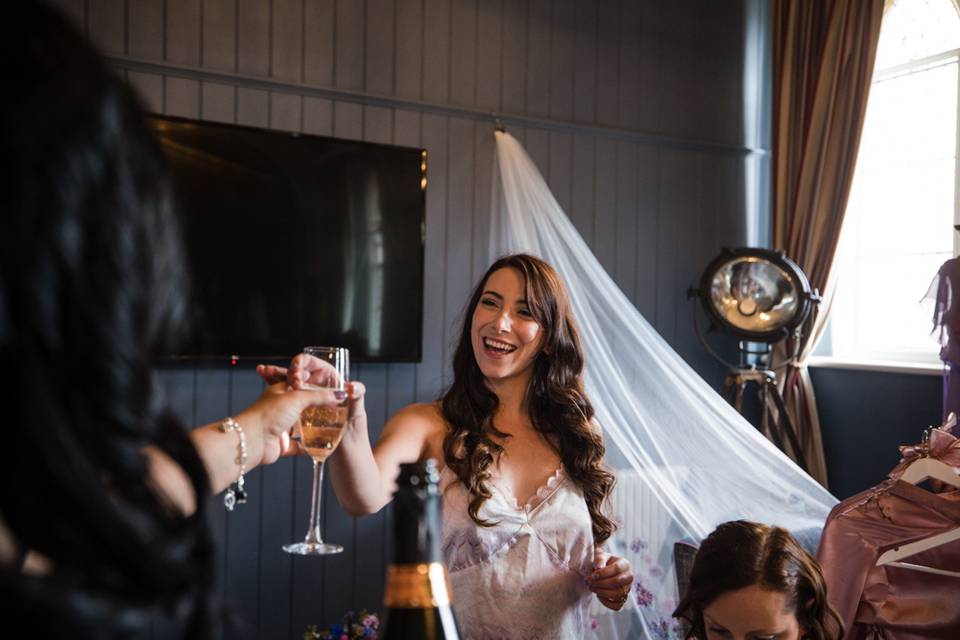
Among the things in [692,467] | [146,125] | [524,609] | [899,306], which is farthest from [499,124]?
[146,125]

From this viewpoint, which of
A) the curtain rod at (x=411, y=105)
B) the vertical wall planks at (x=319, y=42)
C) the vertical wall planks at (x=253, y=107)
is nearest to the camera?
the curtain rod at (x=411, y=105)

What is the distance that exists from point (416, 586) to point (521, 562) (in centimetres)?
111

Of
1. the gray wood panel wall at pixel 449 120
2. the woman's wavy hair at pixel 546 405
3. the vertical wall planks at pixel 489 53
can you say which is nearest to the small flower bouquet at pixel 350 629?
the gray wood panel wall at pixel 449 120

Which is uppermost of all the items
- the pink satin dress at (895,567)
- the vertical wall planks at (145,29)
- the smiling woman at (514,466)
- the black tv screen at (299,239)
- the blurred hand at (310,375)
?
the vertical wall planks at (145,29)

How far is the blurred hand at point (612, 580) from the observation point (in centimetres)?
157

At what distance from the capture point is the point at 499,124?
3.88 meters

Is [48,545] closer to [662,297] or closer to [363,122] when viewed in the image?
[363,122]

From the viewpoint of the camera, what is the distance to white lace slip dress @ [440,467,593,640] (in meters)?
1.69

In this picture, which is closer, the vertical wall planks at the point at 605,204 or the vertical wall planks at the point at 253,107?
the vertical wall planks at the point at 253,107

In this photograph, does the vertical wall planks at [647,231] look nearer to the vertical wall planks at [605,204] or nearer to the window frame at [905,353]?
the vertical wall planks at [605,204]

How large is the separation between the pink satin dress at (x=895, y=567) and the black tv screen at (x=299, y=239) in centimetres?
182

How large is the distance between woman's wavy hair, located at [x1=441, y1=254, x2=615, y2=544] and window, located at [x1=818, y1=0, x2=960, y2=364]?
248 centimetres

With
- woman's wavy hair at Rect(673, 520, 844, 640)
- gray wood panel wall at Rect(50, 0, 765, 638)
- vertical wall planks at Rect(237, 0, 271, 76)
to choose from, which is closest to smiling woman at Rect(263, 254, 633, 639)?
woman's wavy hair at Rect(673, 520, 844, 640)

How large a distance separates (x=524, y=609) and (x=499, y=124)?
2567 mm
